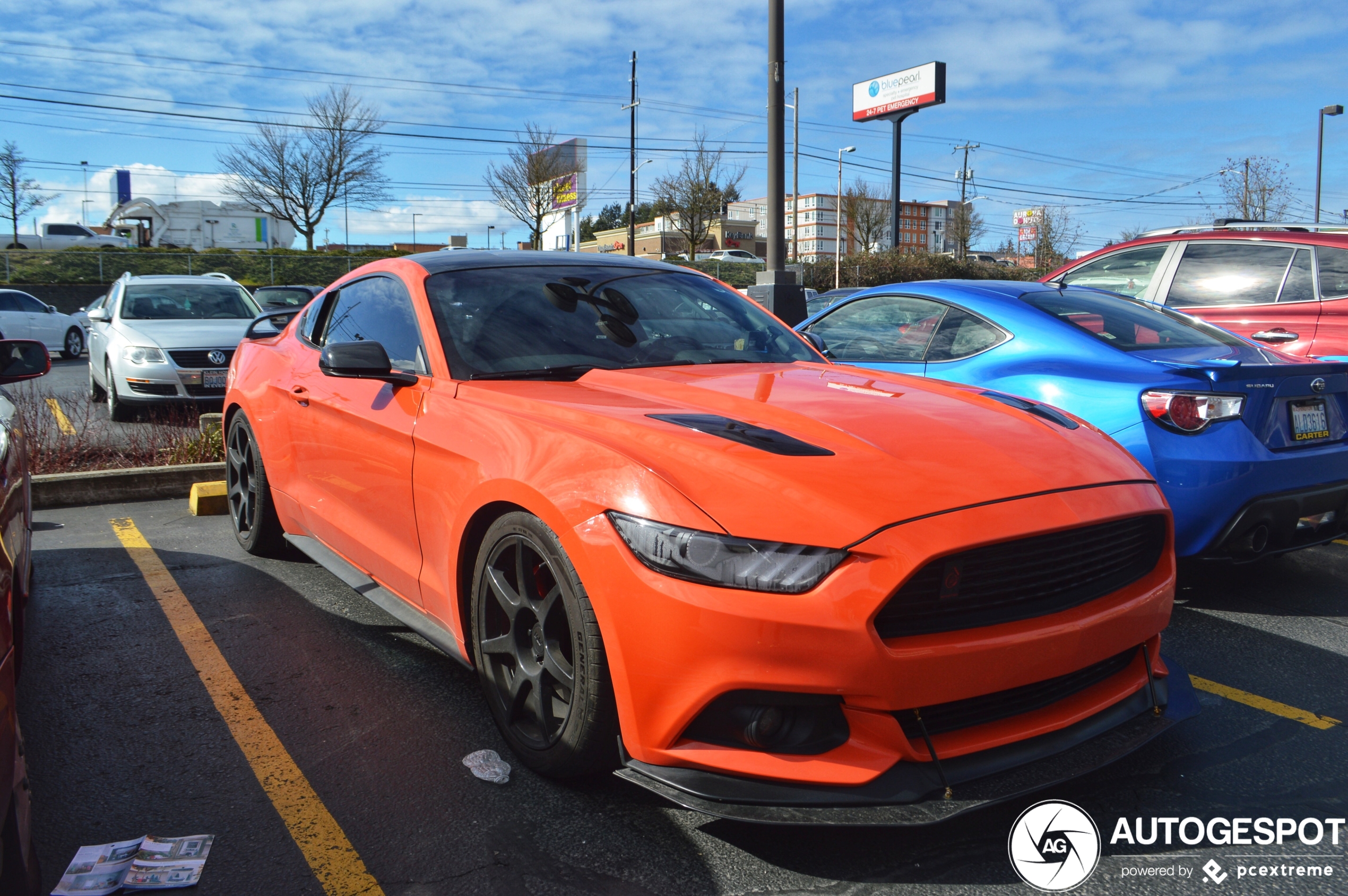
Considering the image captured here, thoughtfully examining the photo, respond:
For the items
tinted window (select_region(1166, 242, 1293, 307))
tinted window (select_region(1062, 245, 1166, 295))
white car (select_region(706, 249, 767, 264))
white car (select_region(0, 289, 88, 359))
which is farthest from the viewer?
white car (select_region(706, 249, 767, 264))

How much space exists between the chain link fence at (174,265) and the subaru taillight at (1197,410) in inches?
1147

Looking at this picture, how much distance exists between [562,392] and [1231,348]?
354 centimetres

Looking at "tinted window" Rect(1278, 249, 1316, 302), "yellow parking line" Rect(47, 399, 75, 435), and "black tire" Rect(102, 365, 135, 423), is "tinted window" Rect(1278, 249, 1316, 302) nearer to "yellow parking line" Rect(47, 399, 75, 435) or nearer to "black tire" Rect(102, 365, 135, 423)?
"yellow parking line" Rect(47, 399, 75, 435)

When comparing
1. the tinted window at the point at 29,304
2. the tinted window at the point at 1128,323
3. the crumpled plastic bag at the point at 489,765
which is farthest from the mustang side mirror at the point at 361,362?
the tinted window at the point at 29,304

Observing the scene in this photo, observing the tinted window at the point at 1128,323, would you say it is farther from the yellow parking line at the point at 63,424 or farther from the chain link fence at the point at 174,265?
the chain link fence at the point at 174,265

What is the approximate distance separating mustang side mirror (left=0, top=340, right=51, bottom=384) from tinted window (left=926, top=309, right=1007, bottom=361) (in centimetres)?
399

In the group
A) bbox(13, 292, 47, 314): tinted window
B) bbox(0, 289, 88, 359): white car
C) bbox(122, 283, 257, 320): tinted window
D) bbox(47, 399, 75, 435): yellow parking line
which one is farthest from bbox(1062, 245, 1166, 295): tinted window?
bbox(13, 292, 47, 314): tinted window

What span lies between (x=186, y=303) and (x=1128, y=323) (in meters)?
10.6

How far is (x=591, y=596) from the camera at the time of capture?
2277 millimetres

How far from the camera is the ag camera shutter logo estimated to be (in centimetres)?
221

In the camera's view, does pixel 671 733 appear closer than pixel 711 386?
Yes

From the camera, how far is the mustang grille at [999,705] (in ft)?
7.09

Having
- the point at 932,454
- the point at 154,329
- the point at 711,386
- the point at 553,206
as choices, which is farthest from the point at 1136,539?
the point at 553,206

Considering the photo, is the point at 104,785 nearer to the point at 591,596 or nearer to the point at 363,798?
the point at 363,798
